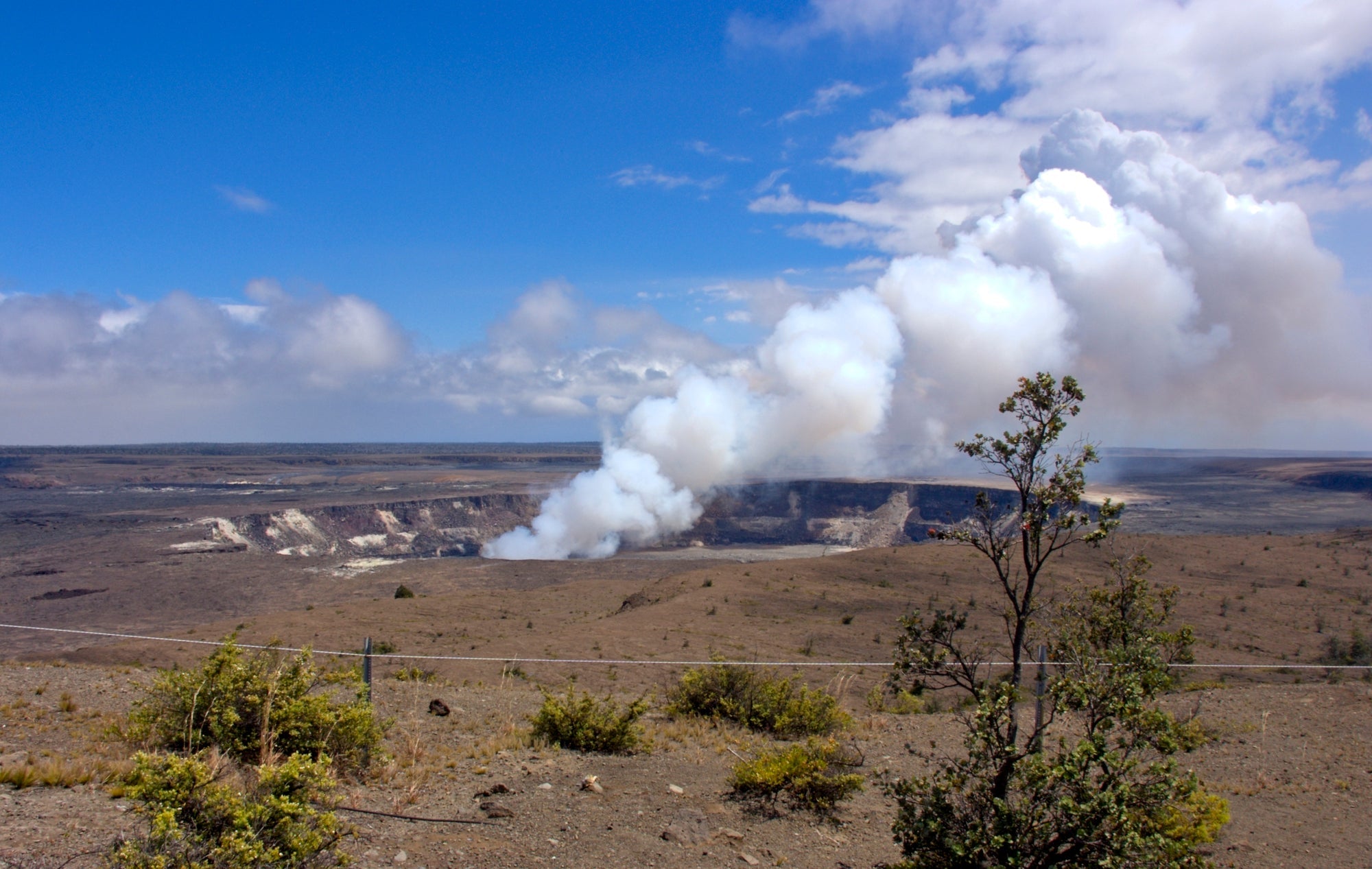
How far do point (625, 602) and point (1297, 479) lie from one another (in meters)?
112

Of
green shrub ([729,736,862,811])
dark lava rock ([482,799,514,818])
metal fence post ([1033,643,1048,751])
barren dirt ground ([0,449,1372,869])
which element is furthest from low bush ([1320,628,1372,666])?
dark lava rock ([482,799,514,818])

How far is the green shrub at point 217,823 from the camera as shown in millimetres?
4516

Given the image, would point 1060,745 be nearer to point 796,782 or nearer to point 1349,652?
point 796,782

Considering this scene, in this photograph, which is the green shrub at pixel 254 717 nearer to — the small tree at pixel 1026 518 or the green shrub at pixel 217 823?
the green shrub at pixel 217 823

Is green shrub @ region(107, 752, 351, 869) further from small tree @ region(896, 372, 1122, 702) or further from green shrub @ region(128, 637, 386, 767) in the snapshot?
small tree @ region(896, 372, 1122, 702)

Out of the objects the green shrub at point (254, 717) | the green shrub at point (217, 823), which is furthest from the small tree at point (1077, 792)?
the green shrub at point (254, 717)

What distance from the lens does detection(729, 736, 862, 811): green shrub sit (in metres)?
7.59

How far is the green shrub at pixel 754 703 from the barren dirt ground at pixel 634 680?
18.6 inches

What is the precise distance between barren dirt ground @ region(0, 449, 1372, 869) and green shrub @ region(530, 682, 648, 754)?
25 centimetres

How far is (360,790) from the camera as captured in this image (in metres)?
7.21

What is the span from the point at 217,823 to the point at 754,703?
8084 mm

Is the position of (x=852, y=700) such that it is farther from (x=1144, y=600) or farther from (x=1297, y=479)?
(x=1297, y=479)

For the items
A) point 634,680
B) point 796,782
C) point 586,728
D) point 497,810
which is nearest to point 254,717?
point 497,810

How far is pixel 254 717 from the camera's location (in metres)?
7.39
